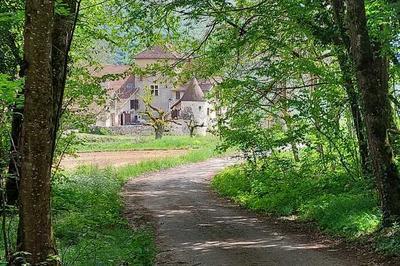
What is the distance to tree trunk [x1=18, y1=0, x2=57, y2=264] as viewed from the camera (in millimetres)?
5285

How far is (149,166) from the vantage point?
107 ft

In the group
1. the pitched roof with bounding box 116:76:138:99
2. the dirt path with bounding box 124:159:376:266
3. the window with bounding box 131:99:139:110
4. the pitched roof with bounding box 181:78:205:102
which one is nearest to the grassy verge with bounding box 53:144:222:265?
the dirt path with bounding box 124:159:376:266

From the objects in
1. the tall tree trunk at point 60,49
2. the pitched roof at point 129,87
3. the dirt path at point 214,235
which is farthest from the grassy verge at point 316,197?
the pitched roof at point 129,87

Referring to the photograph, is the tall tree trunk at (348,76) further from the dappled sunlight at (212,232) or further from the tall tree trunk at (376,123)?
the dappled sunlight at (212,232)

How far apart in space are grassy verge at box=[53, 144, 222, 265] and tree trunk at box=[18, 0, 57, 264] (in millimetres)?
2653

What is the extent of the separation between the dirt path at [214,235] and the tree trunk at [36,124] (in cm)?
472

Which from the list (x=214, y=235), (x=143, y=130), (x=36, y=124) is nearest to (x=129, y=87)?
(x=143, y=130)

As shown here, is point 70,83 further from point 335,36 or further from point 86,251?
point 335,36

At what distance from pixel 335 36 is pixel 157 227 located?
7201 millimetres

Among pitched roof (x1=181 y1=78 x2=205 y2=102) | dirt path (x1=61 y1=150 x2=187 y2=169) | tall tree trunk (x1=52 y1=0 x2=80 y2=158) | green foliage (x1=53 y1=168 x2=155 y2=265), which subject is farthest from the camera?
pitched roof (x1=181 y1=78 x2=205 y2=102)

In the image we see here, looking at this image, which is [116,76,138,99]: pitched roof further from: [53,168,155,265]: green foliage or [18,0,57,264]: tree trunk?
[18,0,57,264]: tree trunk

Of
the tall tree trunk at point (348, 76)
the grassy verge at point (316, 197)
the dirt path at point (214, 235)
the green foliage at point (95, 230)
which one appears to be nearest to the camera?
the green foliage at point (95, 230)

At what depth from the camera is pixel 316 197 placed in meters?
15.4

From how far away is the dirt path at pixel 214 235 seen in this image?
9.79 metres
